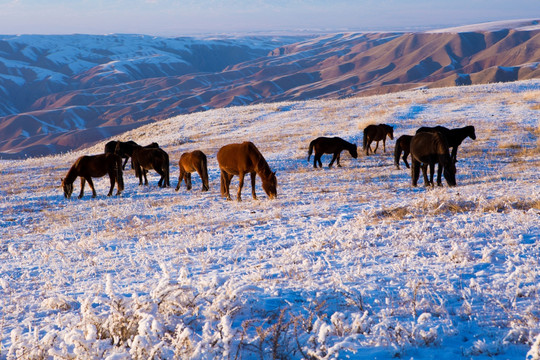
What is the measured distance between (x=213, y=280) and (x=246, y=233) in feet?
11.1

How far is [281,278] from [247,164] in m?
8.29

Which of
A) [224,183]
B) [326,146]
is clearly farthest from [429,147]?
[326,146]

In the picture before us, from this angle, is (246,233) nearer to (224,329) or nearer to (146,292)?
(146,292)

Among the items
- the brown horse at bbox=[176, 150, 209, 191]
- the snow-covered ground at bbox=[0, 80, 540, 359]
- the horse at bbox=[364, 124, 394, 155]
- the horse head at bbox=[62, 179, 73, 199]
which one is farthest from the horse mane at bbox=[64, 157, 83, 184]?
the horse at bbox=[364, 124, 394, 155]

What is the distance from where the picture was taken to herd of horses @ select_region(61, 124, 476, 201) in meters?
13.0

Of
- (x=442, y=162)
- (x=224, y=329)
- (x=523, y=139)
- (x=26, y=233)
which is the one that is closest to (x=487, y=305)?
(x=224, y=329)

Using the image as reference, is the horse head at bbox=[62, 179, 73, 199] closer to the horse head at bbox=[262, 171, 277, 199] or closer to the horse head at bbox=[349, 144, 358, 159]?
the horse head at bbox=[262, 171, 277, 199]

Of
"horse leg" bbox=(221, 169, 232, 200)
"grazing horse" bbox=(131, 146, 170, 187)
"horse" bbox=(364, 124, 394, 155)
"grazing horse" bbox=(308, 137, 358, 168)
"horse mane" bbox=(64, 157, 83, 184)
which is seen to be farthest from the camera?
"horse" bbox=(364, 124, 394, 155)

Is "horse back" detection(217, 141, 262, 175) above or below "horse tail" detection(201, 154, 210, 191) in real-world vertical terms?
above

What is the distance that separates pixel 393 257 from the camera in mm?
5668

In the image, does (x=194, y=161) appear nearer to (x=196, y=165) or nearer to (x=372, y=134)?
(x=196, y=165)

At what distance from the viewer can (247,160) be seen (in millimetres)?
13141

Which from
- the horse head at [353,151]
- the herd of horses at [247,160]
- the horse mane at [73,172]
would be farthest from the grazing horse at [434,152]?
the horse mane at [73,172]

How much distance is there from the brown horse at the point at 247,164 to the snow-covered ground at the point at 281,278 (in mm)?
1106
